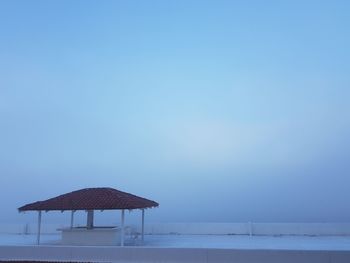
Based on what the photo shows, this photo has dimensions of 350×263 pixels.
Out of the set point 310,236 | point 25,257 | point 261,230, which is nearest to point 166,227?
point 261,230

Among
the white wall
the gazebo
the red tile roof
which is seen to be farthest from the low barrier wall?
the white wall

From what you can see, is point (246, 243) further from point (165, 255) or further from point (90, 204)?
point (90, 204)

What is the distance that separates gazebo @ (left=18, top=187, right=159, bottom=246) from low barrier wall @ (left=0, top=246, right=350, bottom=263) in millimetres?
1697

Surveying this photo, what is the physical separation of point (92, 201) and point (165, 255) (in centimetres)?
396

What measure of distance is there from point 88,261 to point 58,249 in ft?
3.50

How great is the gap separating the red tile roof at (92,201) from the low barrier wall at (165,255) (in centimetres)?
197

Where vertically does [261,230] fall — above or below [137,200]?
below

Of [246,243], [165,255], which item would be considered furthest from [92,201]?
[246,243]

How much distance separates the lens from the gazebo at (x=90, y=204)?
14.4 meters

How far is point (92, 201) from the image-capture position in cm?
1474

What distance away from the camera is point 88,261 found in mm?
12539

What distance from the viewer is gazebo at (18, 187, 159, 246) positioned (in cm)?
1438

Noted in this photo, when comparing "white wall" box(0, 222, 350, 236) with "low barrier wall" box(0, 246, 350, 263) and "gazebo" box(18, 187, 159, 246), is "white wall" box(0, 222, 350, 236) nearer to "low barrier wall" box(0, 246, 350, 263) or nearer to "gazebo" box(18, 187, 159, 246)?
"gazebo" box(18, 187, 159, 246)

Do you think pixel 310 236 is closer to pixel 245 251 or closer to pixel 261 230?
pixel 261 230
